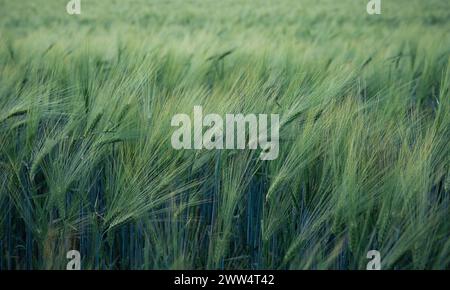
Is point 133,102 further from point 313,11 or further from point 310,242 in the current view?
point 313,11

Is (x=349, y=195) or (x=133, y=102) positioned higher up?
(x=133, y=102)

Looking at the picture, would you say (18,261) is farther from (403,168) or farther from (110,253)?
(403,168)

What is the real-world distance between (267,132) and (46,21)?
0.85 metres

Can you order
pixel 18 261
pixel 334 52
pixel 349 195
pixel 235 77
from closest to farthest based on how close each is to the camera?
pixel 349 195 < pixel 18 261 < pixel 235 77 < pixel 334 52

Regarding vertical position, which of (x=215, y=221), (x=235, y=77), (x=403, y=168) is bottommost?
(x=215, y=221)

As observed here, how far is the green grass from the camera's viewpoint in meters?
1.54

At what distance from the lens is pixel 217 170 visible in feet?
5.23

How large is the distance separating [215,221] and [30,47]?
0.81 m

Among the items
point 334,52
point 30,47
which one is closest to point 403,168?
point 334,52

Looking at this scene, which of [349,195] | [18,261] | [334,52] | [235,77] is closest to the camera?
[349,195]

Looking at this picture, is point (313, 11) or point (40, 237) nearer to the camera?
point (40, 237)

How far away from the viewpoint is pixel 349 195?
1521 millimetres

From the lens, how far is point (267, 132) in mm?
1610

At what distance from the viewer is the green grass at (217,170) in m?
1.54
